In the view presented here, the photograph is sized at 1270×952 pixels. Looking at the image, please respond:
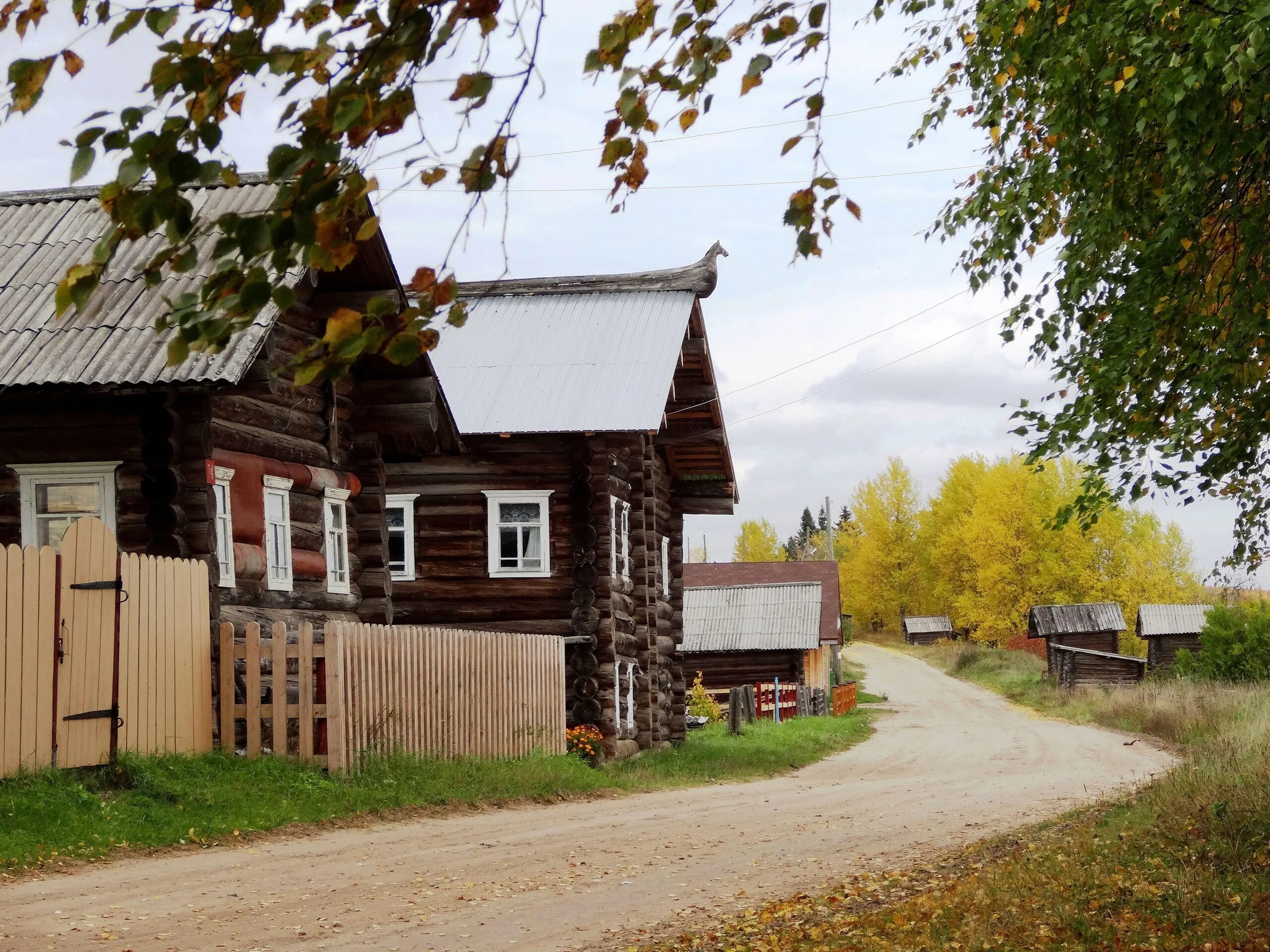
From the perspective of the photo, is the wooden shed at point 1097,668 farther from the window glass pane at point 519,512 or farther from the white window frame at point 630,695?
the window glass pane at point 519,512

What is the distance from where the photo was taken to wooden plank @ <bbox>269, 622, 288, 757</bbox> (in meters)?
14.4

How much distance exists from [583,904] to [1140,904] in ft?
11.1

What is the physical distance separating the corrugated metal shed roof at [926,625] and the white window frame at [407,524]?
83702 millimetres

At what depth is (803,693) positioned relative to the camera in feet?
140

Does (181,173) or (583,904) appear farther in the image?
(583,904)

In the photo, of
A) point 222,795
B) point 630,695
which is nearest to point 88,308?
point 222,795

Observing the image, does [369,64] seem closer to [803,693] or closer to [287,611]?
[287,611]

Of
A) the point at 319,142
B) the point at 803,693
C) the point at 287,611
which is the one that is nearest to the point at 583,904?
the point at 319,142

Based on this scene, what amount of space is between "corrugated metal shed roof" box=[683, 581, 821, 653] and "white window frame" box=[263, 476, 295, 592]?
29879mm

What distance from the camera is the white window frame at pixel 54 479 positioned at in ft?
50.8

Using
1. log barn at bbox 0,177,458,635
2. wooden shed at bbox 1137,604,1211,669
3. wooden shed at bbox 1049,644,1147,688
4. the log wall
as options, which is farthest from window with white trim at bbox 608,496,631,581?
wooden shed at bbox 1137,604,1211,669

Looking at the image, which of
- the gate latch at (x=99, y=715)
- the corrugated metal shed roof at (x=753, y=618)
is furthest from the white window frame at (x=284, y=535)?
the corrugated metal shed roof at (x=753, y=618)

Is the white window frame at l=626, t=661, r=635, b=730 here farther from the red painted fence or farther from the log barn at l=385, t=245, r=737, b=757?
the red painted fence

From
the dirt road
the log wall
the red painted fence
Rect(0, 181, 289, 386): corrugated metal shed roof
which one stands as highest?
Rect(0, 181, 289, 386): corrugated metal shed roof
